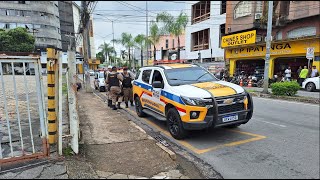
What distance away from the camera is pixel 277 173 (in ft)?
12.7

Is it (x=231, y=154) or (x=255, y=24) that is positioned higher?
(x=255, y=24)

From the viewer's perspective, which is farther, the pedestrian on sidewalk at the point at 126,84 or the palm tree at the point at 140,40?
the palm tree at the point at 140,40

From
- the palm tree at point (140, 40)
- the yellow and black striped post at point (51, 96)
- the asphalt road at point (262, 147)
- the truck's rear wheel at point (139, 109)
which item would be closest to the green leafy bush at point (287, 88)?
the asphalt road at point (262, 147)

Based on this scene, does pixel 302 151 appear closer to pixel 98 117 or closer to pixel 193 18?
pixel 98 117

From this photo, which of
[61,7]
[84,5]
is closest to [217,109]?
[61,7]

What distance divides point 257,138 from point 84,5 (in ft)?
43.3

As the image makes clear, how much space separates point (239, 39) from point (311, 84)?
9.71m

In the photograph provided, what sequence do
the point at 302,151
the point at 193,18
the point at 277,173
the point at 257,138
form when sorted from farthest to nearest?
the point at 193,18 < the point at 257,138 < the point at 302,151 < the point at 277,173

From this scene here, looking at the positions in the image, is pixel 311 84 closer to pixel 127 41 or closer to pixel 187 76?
pixel 187 76

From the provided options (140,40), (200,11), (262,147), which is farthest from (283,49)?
(140,40)

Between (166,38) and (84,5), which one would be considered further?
(166,38)

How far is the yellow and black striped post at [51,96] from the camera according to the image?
13.2 feet

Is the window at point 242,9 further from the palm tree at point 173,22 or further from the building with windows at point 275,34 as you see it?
the palm tree at point 173,22

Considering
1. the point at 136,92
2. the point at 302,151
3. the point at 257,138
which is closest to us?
the point at 302,151
